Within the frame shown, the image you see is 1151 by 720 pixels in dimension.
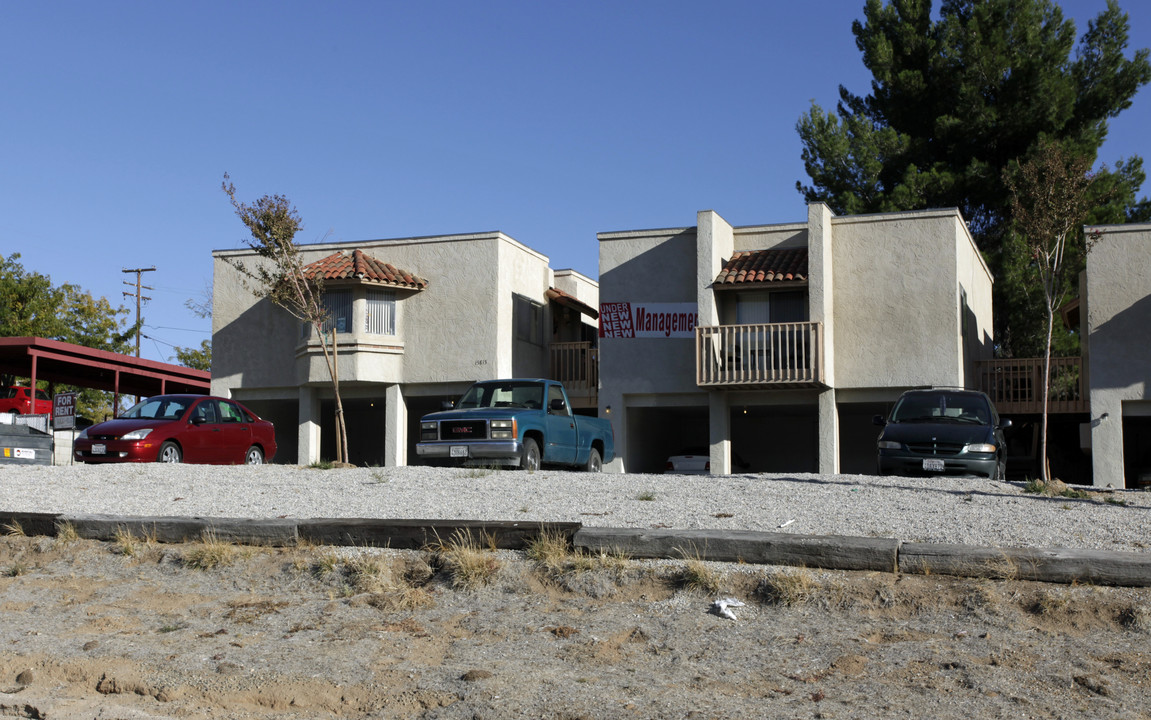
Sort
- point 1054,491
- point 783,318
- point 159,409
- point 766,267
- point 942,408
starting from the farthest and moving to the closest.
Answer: point 783,318 < point 766,267 < point 159,409 < point 942,408 < point 1054,491

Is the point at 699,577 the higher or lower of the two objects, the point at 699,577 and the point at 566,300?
the lower

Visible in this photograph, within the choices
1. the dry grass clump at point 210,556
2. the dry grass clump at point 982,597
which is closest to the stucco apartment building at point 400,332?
the dry grass clump at point 210,556

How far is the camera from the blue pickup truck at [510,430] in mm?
16938

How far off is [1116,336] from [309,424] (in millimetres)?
18496

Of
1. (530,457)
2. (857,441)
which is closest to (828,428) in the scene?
(857,441)

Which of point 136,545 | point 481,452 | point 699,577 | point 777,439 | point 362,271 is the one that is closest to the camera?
point 699,577

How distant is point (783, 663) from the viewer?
6.44 m

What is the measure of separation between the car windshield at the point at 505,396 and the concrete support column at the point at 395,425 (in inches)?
365

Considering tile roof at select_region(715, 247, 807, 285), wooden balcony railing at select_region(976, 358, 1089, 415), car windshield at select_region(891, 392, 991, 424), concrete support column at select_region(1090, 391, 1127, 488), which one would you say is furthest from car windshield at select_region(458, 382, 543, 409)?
wooden balcony railing at select_region(976, 358, 1089, 415)

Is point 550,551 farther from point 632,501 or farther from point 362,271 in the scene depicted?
point 362,271

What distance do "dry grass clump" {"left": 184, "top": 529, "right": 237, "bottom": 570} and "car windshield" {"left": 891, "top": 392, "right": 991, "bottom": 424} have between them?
1142 cm

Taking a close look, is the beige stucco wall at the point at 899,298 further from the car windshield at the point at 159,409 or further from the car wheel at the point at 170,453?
the car wheel at the point at 170,453

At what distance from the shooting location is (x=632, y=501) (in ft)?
35.7

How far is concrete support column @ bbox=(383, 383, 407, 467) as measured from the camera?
27333 millimetres
